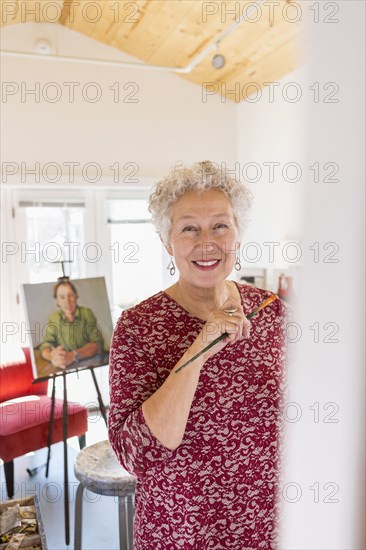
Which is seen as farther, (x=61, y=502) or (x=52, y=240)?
(x=52, y=240)

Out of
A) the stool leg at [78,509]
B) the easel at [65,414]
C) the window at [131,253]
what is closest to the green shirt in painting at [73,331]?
the easel at [65,414]

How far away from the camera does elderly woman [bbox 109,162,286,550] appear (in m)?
0.93

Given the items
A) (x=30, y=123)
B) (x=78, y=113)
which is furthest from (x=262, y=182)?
(x=30, y=123)

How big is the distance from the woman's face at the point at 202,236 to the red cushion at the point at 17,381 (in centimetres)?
256

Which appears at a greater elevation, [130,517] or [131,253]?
[131,253]

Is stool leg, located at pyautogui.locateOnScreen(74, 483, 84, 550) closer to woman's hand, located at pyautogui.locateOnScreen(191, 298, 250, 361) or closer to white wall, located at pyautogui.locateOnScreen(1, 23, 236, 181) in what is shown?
woman's hand, located at pyautogui.locateOnScreen(191, 298, 250, 361)

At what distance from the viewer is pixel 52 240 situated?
13.0 ft

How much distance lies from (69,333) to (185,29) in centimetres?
230

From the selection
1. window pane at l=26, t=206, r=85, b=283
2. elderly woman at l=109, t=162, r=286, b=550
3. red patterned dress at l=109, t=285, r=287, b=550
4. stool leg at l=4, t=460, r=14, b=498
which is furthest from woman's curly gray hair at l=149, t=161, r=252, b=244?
window pane at l=26, t=206, r=85, b=283

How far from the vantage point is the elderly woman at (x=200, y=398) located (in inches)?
36.7

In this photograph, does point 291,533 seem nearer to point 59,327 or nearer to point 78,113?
point 59,327

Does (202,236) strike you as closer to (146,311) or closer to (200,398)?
(146,311)

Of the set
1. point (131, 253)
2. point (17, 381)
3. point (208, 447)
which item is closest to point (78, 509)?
point (208, 447)

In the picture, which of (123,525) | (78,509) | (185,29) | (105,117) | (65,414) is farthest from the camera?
(105,117)
